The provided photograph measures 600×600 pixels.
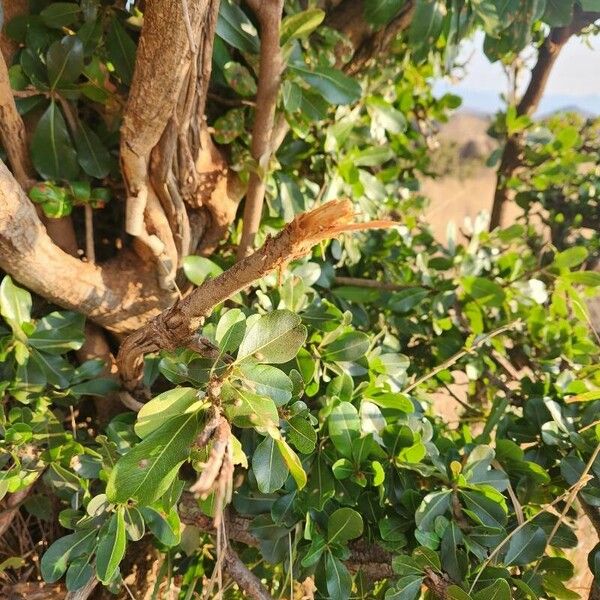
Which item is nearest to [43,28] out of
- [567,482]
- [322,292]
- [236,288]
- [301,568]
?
[236,288]

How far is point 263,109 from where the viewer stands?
0.75m

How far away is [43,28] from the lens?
69 cm

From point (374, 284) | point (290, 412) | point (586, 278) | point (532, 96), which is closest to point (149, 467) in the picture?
point (290, 412)

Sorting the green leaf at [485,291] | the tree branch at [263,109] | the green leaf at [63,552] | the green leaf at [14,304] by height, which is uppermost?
the tree branch at [263,109]

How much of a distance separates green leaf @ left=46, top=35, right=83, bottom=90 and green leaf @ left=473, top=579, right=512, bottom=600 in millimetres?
824

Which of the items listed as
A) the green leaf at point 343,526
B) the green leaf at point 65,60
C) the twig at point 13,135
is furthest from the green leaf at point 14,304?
the green leaf at point 343,526

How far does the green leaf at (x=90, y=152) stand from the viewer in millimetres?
749

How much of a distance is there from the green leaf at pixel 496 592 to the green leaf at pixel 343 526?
6.1 inches

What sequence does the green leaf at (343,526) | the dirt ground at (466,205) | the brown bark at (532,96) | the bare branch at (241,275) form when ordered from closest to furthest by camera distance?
the bare branch at (241,275), the green leaf at (343,526), the dirt ground at (466,205), the brown bark at (532,96)

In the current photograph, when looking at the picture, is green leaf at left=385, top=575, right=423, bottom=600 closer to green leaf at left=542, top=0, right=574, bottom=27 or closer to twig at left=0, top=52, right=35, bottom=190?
twig at left=0, top=52, right=35, bottom=190

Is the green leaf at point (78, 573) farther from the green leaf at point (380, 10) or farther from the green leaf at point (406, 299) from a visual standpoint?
the green leaf at point (380, 10)

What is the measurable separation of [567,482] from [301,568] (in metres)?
0.41

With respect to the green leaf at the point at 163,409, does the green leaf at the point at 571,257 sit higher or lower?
lower

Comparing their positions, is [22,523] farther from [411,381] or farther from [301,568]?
[411,381]
